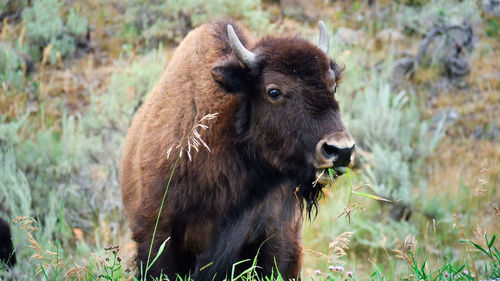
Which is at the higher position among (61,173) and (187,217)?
(187,217)

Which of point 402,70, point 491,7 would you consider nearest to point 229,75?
point 402,70

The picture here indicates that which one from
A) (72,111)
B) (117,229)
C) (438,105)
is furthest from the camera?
(438,105)

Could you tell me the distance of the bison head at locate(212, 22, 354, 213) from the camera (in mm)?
3535

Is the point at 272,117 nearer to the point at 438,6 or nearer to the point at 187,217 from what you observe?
the point at 187,217

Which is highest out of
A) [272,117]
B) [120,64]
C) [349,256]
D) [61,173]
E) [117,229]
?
[272,117]

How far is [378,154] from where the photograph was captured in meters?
8.26

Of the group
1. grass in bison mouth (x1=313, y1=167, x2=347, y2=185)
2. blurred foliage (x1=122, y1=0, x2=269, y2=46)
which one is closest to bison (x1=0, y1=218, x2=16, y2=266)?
grass in bison mouth (x1=313, y1=167, x2=347, y2=185)

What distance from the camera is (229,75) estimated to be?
390 centimetres

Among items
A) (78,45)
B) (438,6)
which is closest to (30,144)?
(78,45)

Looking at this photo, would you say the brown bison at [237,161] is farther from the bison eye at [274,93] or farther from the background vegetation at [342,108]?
the background vegetation at [342,108]

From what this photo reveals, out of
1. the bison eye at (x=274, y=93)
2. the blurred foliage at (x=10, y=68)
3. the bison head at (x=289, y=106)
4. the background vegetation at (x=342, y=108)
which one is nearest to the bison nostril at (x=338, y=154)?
the bison head at (x=289, y=106)

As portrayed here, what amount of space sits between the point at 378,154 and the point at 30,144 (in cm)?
485

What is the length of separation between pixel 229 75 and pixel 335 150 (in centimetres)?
94

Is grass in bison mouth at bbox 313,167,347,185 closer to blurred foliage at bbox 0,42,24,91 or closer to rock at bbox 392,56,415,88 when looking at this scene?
blurred foliage at bbox 0,42,24,91
